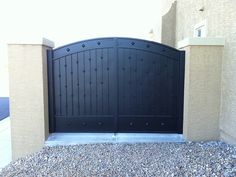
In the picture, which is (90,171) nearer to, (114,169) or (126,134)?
(114,169)

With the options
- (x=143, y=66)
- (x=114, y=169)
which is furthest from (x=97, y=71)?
(x=114, y=169)

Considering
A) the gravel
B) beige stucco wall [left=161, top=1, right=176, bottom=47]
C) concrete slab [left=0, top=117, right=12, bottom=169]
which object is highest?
beige stucco wall [left=161, top=1, right=176, bottom=47]

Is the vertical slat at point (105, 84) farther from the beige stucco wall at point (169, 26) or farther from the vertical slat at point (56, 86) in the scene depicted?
the beige stucco wall at point (169, 26)

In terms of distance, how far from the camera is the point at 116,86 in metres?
4.79

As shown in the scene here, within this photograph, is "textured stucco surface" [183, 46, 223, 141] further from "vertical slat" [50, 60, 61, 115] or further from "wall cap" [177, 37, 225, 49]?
"vertical slat" [50, 60, 61, 115]

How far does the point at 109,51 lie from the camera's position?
469 cm

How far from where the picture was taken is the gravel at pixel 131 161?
3.32 m

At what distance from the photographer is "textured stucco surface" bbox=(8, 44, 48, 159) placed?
14.4 feet

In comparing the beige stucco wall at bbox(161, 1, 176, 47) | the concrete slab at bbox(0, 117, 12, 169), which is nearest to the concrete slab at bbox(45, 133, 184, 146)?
the concrete slab at bbox(0, 117, 12, 169)

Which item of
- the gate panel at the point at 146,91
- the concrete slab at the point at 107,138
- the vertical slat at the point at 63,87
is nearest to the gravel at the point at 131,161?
the concrete slab at the point at 107,138

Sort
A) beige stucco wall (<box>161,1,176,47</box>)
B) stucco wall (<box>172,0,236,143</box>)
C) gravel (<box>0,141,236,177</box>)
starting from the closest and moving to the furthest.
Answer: gravel (<box>0,141,236,177</box>) → stucco wall (<box>172,0,236,143</box>) → beige stucco wall (<box>161,1,176,47</box>)

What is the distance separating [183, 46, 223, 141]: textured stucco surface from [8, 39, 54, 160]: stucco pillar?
110 inches

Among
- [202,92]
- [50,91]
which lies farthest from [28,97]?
[202,92]

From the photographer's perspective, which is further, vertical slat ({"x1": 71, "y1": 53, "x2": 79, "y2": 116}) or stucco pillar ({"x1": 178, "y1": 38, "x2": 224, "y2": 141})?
vertical slat ({"x1": 71, "y1": 53, "x2": 79, "y2": 116})
